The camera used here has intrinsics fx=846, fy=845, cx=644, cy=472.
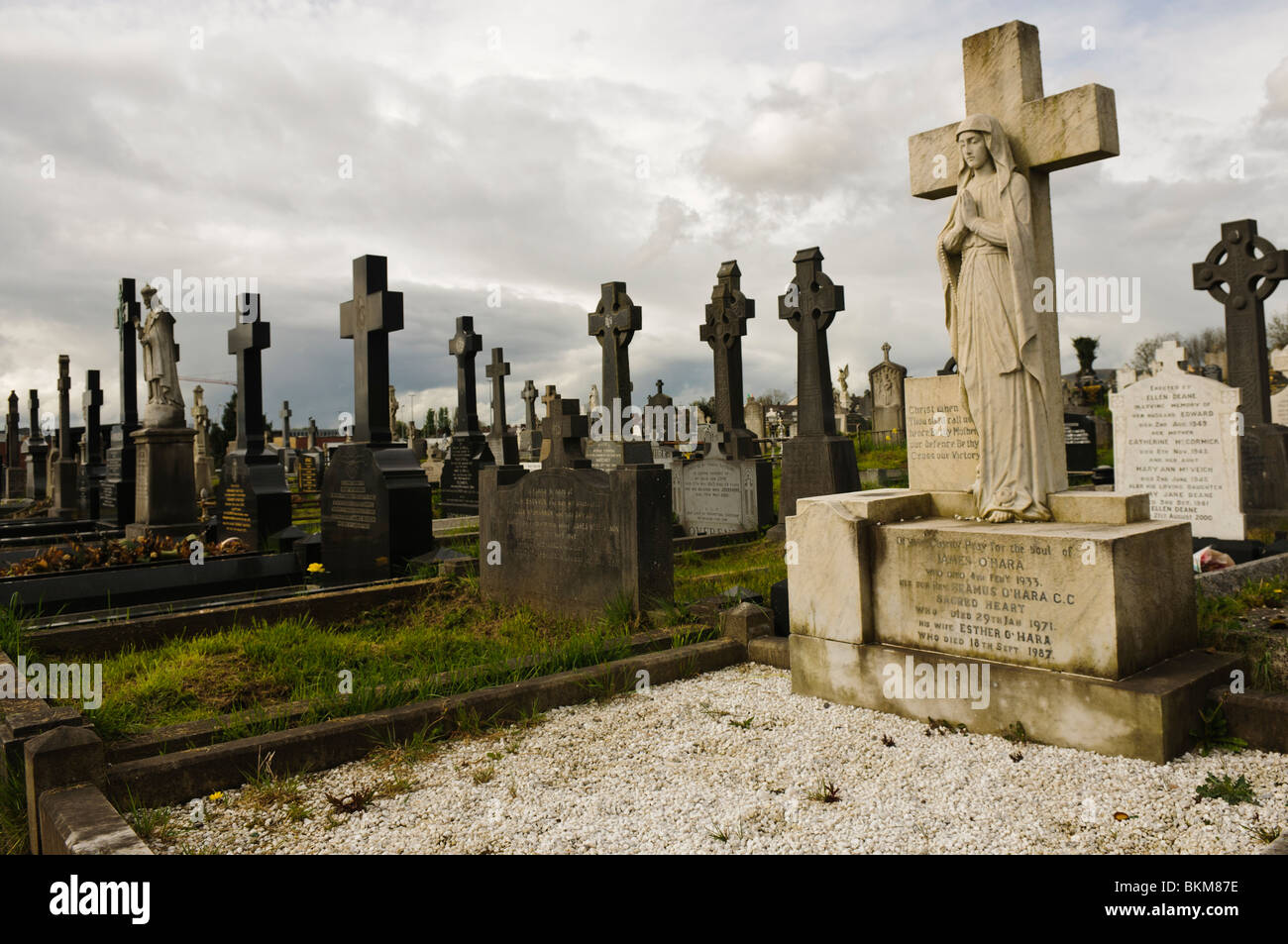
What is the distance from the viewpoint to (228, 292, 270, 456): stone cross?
38.1ft

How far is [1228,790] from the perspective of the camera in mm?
3164

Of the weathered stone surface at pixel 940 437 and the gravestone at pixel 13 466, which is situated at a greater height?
the gravestone at pixel 13 466

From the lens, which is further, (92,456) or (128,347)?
(92,456)

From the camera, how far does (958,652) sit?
418 centimetres

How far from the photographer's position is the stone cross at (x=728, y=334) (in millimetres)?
13250

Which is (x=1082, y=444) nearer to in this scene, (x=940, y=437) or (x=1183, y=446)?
(x=1183, y=446)

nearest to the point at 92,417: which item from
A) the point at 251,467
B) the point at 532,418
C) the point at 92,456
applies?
the point at 92,456

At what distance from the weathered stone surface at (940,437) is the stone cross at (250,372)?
9567mm

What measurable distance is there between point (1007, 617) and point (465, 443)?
14.0m

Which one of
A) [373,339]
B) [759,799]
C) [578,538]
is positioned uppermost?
[373,339]

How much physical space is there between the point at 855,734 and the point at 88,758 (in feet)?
10.8

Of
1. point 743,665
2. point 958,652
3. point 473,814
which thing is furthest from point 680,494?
point 473,814

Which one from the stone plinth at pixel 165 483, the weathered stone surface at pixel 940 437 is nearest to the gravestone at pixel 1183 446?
the weathered stone surface at pixel 940 437

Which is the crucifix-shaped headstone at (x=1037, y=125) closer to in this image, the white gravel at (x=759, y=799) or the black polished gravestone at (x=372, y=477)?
the white gravel at (x=759, y=799)
